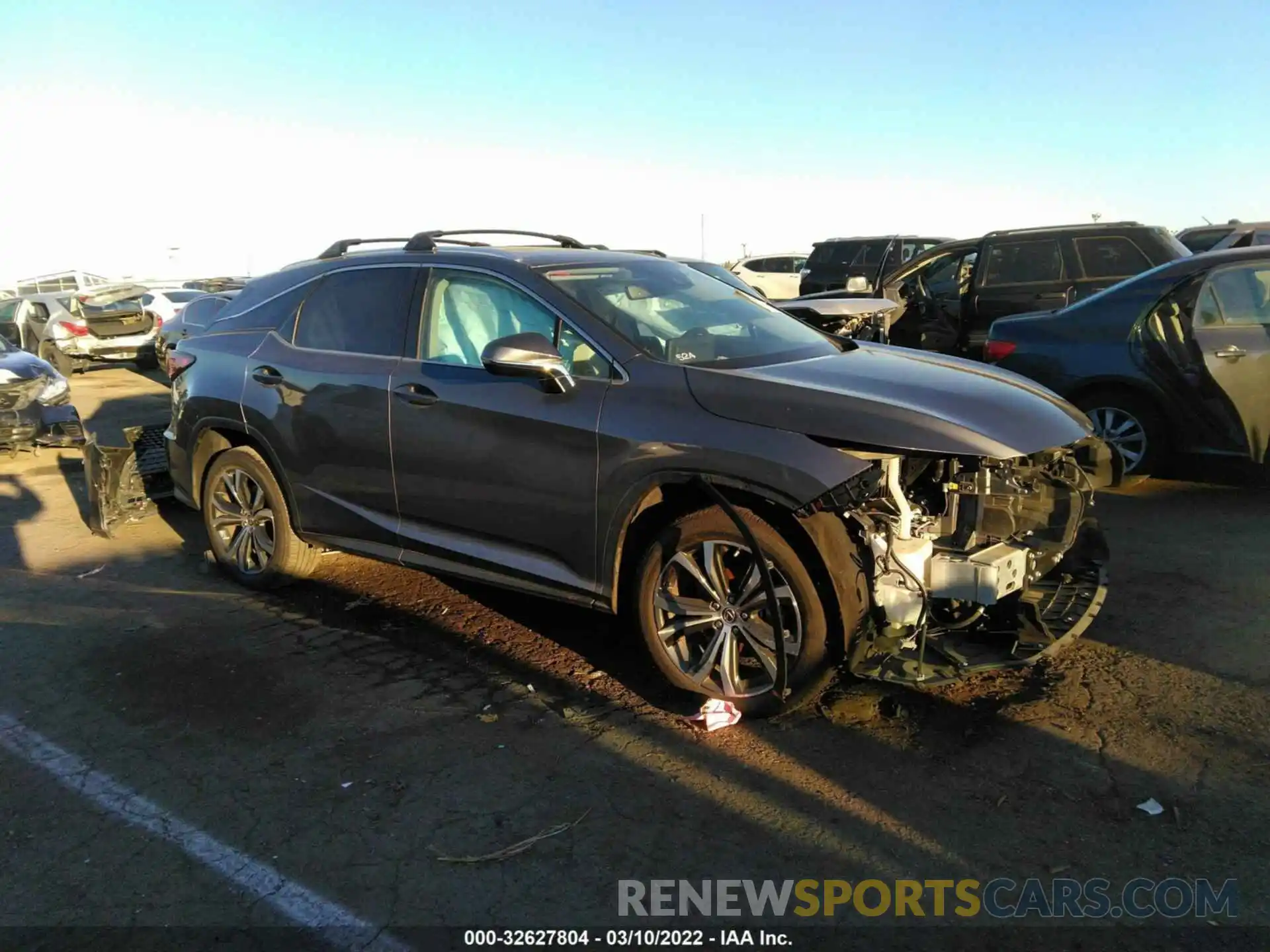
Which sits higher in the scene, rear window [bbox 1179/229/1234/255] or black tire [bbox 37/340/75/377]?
rear window [bbox 1179/229/1234/255]

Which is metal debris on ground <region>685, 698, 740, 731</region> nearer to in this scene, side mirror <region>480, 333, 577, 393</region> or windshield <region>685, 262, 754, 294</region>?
side mirror <region>480, 333, 577, 393</region>

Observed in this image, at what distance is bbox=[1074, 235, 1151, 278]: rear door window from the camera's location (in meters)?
9.84

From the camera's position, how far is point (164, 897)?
2.88 meters

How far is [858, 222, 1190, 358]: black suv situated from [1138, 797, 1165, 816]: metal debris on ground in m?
7.93

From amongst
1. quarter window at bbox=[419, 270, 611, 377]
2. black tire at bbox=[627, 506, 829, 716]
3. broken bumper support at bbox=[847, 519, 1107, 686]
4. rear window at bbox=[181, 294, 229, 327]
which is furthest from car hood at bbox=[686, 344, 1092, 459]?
rear window at bbox=[181, 294, 229, 327]

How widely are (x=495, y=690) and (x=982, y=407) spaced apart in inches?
92.4

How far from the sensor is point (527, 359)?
12.7 ft

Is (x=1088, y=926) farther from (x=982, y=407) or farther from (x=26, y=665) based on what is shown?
(x=26, y=665)

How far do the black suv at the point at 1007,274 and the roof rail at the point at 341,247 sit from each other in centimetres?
691

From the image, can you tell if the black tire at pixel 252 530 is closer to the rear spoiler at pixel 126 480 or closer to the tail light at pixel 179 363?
the tail light at pixel 179 363

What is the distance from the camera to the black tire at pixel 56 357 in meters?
16.5

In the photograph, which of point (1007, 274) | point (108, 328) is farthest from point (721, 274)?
point (108, 328)

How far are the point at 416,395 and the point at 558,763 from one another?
1.93 m

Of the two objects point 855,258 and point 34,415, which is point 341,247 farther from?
point 855,258
